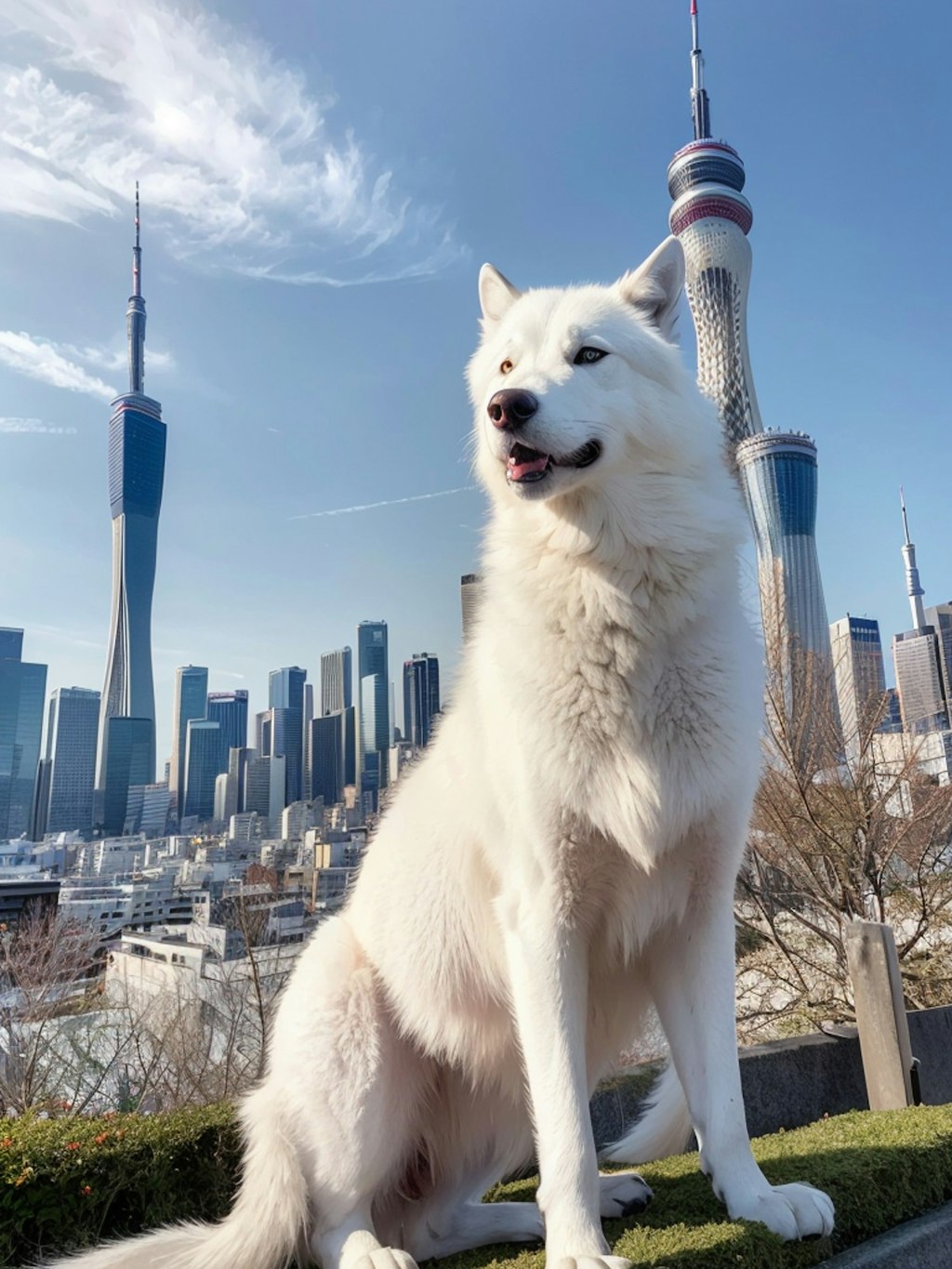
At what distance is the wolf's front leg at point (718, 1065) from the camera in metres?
2.34

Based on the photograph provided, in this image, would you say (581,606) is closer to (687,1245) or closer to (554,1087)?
(554,1087)

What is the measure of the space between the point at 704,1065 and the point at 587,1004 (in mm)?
354

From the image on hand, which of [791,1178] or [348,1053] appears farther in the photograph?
[791,1178]

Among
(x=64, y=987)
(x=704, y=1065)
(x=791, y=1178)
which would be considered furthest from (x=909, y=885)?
(x=64, y=987)

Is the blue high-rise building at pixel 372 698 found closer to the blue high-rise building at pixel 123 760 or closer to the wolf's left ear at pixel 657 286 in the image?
the blue high-rise building at pixel 123 760

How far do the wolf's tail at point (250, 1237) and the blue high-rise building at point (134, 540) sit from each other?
15163 centimetres

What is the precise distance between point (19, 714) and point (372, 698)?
265 feet

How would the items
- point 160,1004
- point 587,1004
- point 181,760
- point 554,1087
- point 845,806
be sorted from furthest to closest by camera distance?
point 181,760 < point 160,1004 < point 845,806 < point 587,1004 < point 554,1087

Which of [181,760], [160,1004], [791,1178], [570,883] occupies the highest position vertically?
[181,760]

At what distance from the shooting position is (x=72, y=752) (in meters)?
151

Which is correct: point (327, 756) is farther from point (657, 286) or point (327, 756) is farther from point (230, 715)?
point (657, 286)

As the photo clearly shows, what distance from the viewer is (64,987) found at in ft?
66.4

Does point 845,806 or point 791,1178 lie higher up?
point 845,806

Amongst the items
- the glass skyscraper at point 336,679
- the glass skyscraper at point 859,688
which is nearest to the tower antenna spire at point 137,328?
the glass skyscraper at point 336,679
